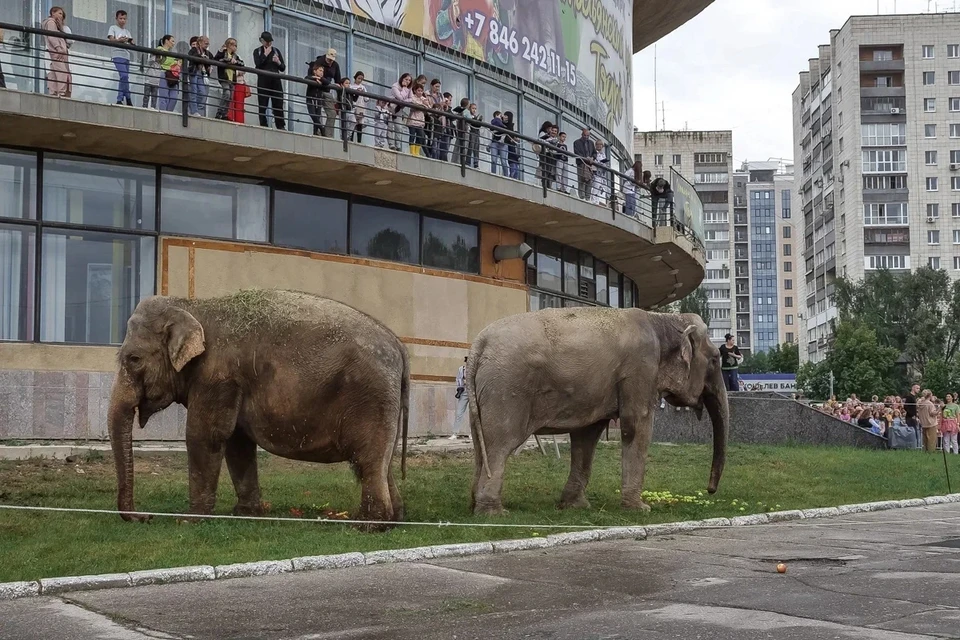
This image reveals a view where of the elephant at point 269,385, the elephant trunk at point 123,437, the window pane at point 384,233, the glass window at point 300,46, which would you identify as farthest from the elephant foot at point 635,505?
the glass window at point 300,46

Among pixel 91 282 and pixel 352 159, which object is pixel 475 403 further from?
pixel 91 282

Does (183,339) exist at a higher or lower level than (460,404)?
higher

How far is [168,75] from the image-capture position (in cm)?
2244

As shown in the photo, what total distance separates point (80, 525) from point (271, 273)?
1295cm

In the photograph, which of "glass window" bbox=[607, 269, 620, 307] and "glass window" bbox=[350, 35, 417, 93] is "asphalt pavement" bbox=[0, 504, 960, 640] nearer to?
"glass window" bbox=[350, 35, 417, 93]

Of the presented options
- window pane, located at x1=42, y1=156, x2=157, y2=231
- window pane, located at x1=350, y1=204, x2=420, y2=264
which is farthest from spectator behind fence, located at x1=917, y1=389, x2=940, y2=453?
window pane, located at x1=42, y1=156, x2=157, y2=231

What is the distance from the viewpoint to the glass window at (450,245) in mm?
28156

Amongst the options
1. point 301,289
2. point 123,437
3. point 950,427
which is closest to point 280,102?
point 301,289

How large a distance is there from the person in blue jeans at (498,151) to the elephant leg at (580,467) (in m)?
12.8

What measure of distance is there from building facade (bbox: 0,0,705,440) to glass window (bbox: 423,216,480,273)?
4 cm

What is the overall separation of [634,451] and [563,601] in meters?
6.58

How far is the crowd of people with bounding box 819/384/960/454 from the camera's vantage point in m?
30.5

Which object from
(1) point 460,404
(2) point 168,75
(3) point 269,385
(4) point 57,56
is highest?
(4) point 57,56

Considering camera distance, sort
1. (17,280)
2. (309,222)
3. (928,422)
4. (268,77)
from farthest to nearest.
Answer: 1. (928,422)
2. (309,222)
3. (268,77)
4. (17,280)
